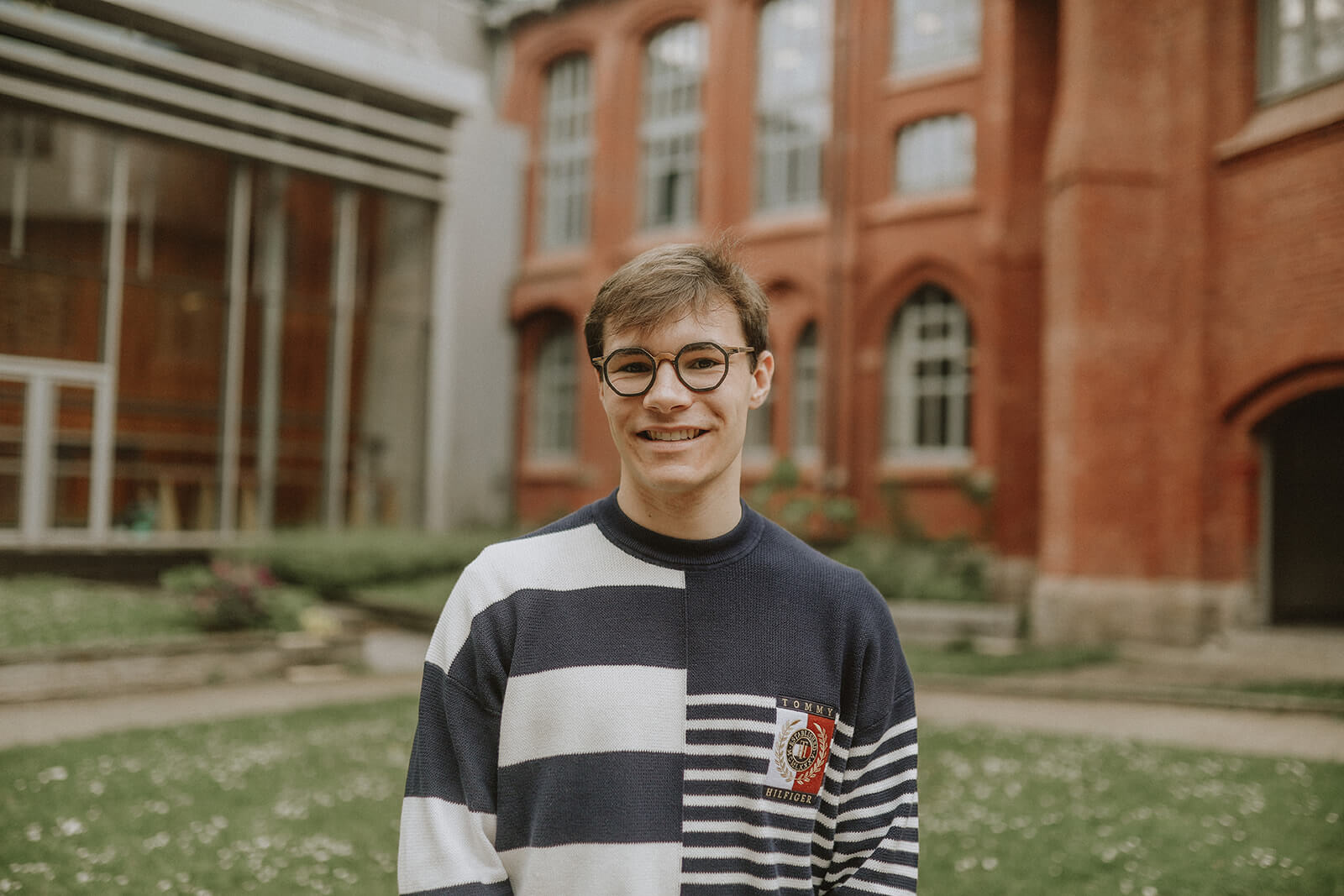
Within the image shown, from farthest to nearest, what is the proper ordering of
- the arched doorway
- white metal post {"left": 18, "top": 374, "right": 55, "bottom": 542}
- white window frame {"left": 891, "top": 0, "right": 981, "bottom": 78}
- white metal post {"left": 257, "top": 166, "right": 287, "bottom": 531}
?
white metal post {"left": 257, "top": 166, "right": 287, "bottom": 531} → white window frame {"left": 891, "top": 0, "right": 981, "bottom": 78} → white metal post {"left": 18, "top": 374, "right": 55, "bottom": 542} → the arched doorway

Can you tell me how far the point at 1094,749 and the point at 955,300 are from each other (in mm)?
10378

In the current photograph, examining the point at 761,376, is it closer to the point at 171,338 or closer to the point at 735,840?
the point at 735,840

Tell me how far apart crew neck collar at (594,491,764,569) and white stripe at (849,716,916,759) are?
0.41 meters

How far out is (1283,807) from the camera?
19.0 ft

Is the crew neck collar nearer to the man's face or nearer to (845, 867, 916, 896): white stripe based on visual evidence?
the man's face

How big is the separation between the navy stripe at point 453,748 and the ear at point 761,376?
2.41ft

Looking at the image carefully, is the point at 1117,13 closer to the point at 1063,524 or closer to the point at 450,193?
the point at 1063,524

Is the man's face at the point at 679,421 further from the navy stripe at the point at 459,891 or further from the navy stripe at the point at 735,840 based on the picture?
the navy stripe at the point at 459,891

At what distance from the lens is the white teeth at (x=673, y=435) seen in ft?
6.24

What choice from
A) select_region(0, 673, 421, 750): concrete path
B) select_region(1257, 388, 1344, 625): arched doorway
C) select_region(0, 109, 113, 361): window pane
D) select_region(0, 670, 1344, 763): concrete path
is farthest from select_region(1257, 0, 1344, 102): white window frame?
select_region(0, 109, 113, 361): window pane

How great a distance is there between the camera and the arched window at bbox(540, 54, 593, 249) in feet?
71.6

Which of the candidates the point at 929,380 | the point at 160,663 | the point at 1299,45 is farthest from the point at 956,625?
the point at 160,663

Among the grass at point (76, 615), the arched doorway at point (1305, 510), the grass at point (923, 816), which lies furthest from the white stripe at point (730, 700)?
the arched doorway at point (1305, 510)

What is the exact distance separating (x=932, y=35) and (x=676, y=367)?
1587 centimetres
